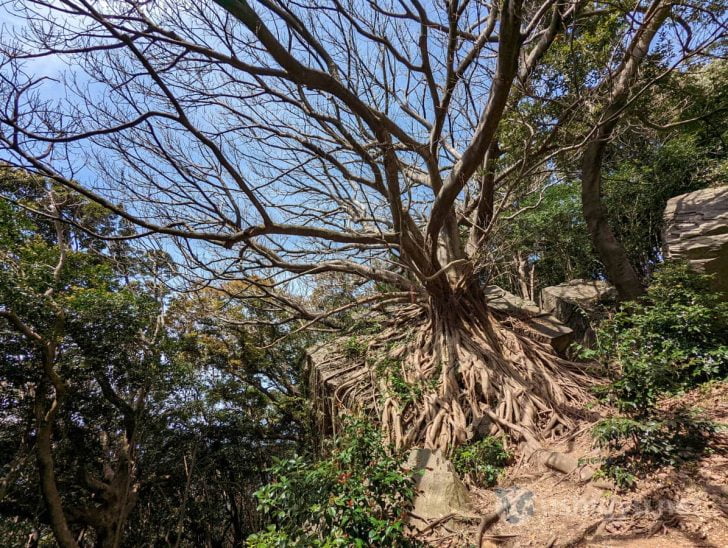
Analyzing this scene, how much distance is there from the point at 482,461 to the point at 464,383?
1124 mm

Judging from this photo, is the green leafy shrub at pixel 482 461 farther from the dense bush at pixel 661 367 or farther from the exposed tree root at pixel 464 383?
the dense bush at pixel 661 367

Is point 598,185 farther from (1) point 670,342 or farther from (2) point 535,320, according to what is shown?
(1) point 670,342

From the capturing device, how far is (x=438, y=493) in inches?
120

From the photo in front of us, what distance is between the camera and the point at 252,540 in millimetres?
2379

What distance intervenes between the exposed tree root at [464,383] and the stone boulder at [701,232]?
2.01 m

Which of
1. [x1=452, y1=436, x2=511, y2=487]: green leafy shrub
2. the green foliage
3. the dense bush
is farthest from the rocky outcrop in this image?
[x1=452, y1=436, x2=511, y2=487]: green leafy shrub

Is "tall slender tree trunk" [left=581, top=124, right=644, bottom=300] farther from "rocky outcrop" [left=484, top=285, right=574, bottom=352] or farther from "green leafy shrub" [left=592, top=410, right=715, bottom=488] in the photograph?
"green leafy shrub" [left=592, top=410, right=715, bottom=488]

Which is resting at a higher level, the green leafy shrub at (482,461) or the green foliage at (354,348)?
the green foliage at (354,348)

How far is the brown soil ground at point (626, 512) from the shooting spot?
85.0 inches

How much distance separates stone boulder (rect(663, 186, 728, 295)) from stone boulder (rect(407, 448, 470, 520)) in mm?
3977

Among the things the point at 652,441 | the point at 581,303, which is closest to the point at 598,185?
the point at 581,303

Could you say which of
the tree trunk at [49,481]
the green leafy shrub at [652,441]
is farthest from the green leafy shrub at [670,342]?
the tree trunk at [49,481]

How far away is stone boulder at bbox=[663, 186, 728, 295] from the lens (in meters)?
4.41

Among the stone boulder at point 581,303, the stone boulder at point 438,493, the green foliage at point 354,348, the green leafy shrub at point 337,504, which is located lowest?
the stone boulder at point 438,493
